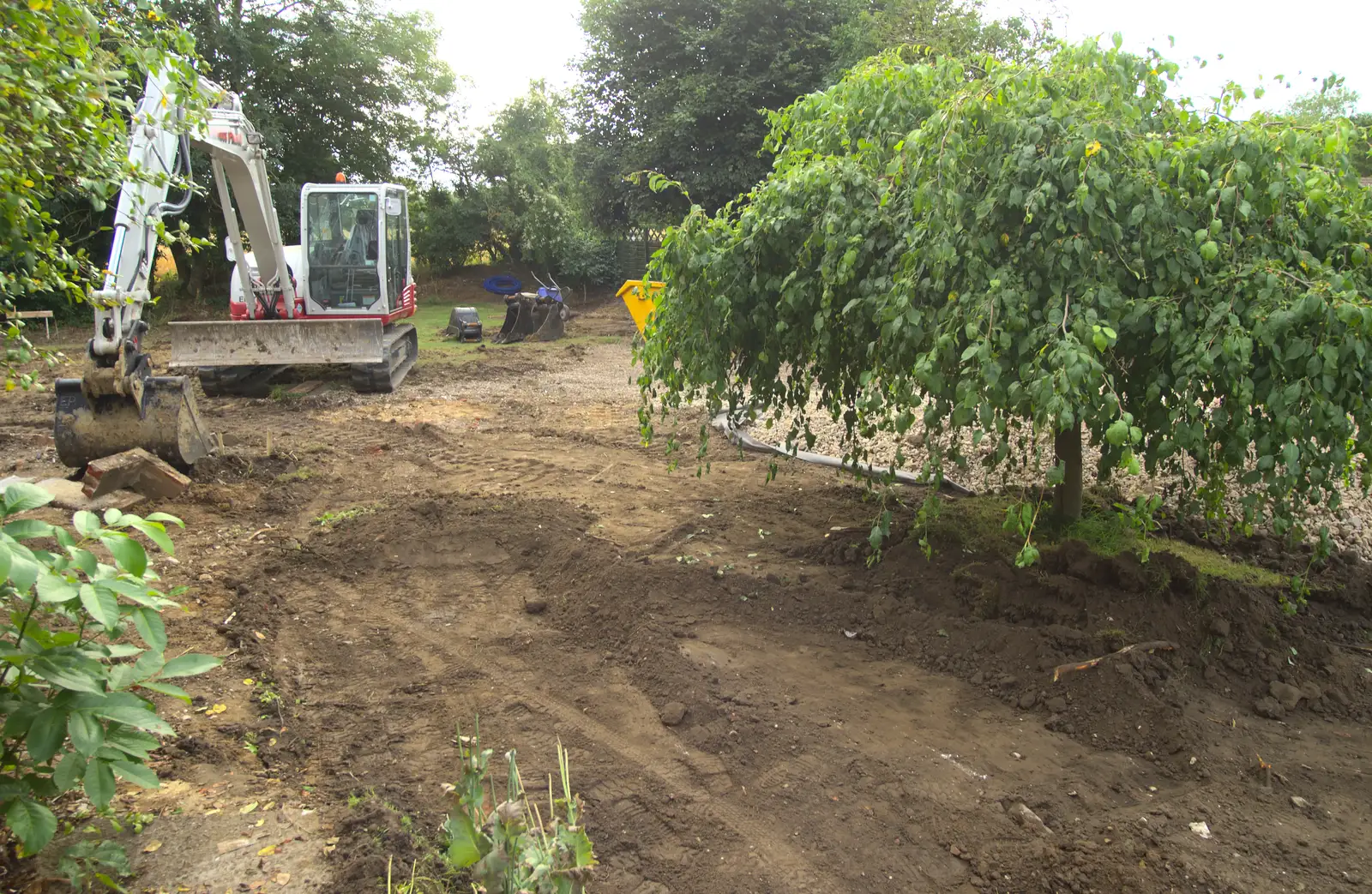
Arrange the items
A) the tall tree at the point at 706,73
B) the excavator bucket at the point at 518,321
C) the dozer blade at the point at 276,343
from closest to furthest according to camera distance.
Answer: the dozer blade at the point at 276,343
the tall tree at the point at 706,73
the excavator bucket at the point at 518,321

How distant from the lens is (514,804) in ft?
6.28

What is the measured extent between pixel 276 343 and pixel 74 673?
31.8ft

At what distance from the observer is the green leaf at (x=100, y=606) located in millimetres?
2014

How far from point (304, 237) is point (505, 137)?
2022 centimetres

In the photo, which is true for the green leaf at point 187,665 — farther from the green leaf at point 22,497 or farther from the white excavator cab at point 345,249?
the white excavator cab at point 345,249

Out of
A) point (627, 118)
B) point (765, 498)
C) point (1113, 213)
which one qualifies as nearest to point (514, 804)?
point (1113, 213)

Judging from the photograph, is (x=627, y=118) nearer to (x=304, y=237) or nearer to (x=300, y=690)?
(x=304, y=237)

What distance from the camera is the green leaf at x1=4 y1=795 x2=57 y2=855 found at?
6.79 ft

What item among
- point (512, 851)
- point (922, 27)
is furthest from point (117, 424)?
point (922, 27)

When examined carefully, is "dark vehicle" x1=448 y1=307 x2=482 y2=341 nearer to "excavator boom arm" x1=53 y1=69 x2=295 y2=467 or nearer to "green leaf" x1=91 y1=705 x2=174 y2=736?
"excavator boom arm" x1=53 y1=69 x2=295 y2=467

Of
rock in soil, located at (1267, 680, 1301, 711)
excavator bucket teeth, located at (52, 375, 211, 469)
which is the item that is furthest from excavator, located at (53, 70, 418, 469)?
rock in soil, located at (1267, 680, 1301, 711)

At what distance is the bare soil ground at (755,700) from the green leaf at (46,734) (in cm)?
86

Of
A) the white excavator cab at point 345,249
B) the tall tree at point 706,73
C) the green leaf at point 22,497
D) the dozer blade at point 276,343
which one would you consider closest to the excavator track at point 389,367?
the dozer blade at point 276,343

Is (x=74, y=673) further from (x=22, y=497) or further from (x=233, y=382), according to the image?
(x=233, y=382)
